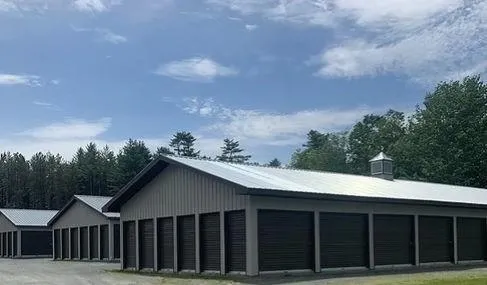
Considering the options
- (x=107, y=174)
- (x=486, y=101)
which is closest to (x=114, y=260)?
(x=486, y=101)

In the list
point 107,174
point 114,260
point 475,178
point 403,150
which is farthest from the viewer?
point 107,174

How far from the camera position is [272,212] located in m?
24.5

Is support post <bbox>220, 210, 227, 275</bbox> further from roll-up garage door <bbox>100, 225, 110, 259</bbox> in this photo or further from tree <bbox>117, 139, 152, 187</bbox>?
tree <bbox>117, 139, 152, 187</bbox>

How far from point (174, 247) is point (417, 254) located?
34.1ft

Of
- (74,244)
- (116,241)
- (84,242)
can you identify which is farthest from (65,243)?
(116,241)

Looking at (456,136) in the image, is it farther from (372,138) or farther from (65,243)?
(65,243)

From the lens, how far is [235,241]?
24.9 m

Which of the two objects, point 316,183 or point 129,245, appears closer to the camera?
point 316,183

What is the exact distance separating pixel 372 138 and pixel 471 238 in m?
52.3

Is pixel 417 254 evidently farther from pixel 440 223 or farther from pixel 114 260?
pixel 114 260

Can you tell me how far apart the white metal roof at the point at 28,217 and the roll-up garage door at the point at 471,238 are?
124 feet

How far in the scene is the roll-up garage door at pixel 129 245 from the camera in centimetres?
3182

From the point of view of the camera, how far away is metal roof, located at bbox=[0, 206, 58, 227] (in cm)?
5819

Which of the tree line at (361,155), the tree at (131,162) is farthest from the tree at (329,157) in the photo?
the tree at (131,162)
